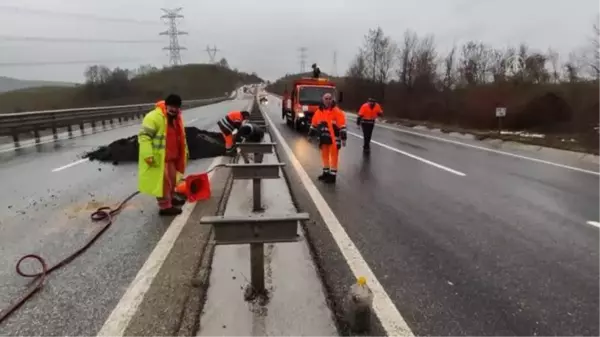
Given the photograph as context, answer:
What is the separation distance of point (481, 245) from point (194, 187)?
4.13 meters

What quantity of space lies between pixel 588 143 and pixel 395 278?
14.9 m

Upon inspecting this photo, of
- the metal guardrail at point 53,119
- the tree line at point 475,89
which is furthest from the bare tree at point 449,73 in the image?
the metal guardrail at point 53,119

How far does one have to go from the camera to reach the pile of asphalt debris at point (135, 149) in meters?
11.9

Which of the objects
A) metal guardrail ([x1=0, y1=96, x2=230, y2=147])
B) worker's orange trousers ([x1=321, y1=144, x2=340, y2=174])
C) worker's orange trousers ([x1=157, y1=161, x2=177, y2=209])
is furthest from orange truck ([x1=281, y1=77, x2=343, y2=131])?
worker's orange trousers ([x1=157, y1=161, x2=177, y2=209])

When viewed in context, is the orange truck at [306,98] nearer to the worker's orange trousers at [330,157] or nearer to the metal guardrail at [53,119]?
the metal guardrail at [53,119]

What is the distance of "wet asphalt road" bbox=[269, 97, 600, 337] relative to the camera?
3.50m

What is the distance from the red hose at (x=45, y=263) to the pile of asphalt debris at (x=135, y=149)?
546 centimetres

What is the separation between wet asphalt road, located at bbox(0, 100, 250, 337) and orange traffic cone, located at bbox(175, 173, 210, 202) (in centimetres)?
49

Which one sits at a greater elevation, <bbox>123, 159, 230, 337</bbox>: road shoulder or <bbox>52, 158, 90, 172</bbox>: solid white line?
<bbox>123, 159, 230, 337</bbox>: road shoulder

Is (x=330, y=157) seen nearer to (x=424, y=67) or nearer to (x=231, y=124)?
(x=231, y=124)

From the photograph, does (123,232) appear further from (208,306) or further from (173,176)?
(208,306)

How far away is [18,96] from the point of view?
77250 mm

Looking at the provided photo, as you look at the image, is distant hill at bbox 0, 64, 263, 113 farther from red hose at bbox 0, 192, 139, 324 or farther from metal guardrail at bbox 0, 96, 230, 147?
A: red hose at bbox 0, 192, 139, 324

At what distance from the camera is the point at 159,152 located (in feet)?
20.9
